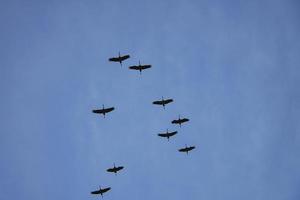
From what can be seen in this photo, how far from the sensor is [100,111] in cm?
13662

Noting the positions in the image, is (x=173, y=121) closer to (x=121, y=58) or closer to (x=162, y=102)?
(x=162, y=102)

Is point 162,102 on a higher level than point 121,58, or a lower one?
lower

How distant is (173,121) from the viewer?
14425 cm

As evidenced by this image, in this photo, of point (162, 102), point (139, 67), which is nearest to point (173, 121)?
point (162, 102)

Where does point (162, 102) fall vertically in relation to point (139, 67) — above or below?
below

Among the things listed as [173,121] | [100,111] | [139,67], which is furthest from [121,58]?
[173,121]

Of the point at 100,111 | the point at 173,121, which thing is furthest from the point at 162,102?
the point at 100,111

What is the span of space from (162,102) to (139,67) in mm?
12741

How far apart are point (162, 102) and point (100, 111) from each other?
18713mm

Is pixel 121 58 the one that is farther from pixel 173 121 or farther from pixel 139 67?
pixel 173 121

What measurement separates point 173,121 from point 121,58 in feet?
88.0

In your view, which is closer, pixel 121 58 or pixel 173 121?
pixel 121 58

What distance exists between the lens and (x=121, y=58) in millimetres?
132125

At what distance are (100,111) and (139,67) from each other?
17.2m
